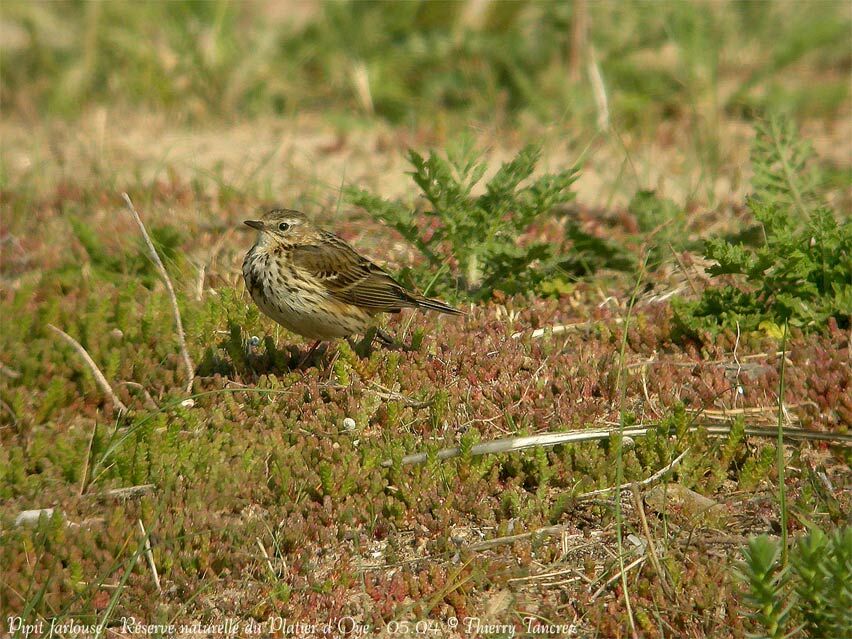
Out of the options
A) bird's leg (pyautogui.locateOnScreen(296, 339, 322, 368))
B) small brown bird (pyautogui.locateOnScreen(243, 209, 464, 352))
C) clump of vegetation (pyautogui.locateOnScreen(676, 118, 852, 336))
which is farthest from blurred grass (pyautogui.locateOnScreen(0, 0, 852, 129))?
bird's leg (pyautogui.locateOnScreen(296, 339, 322, 368))

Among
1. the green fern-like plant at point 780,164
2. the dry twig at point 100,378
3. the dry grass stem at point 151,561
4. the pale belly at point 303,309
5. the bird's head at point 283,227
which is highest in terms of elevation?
the green fern-like plant at point 780,164

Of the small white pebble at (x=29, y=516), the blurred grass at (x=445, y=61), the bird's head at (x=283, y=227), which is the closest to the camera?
the small white pebble at (x=29, y=516)

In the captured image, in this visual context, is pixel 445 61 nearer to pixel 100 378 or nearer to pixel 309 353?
pixel 309 353

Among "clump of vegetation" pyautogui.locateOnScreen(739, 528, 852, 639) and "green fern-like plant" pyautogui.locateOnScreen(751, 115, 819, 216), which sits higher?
"green fern-like plant" pyautogui.locateOnScreen(751, 115, 819, 216)

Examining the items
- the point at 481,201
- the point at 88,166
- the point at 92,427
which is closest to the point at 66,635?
the point at 92,427

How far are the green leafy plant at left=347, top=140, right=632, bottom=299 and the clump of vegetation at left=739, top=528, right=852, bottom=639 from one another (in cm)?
309

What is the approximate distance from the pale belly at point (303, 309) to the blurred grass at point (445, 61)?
15.7 feet

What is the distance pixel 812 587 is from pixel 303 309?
10.2 ft

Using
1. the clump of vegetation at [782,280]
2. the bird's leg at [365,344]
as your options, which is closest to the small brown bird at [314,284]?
the bird's leg at [365,344]

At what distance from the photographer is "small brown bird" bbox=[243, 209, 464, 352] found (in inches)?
237

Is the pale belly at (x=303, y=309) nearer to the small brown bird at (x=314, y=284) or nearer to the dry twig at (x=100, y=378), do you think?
the small brown bird at (x=314, y=284)

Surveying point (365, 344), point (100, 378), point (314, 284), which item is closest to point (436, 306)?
point (365, 344)

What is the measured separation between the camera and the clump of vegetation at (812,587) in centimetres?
371

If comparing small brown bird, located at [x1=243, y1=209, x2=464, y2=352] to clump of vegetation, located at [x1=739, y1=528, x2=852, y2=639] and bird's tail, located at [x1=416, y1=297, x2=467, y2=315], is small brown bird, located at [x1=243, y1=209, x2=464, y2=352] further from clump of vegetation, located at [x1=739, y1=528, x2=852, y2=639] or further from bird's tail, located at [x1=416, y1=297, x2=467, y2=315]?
clump of vegetation, located at [x1=739, y1=528, x2=852, y2=639]
